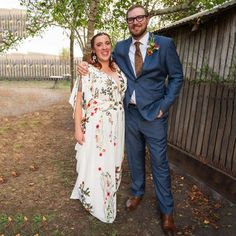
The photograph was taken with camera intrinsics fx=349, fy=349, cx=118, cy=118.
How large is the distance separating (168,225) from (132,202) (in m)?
0.73

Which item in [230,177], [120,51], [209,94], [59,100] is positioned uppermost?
[120,51]

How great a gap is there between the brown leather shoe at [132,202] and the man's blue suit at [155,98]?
57cm

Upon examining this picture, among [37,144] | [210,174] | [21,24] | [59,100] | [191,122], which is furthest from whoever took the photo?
[21,24]

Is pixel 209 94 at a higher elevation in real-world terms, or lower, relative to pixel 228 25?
lower

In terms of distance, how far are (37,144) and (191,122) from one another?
398 centimetres

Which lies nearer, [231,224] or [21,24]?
[231,224]

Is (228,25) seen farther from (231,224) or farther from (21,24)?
(21,24)

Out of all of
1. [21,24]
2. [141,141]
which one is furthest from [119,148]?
[21,24]

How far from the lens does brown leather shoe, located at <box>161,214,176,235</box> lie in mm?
4461

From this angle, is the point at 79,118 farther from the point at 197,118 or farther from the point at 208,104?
the point at 197,118

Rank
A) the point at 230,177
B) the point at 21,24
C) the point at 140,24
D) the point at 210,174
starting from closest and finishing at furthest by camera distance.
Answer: the point at 140,24 → the point at 230,177 → the point at 210,174 → the point at 21,24

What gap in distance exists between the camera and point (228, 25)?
5.81m

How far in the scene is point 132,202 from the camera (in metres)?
5.04

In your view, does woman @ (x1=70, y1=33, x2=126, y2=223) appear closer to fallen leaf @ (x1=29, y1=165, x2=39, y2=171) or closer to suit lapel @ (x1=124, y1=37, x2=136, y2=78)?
suit lapel @ (x1=124, y1=37, x2=136, y2=78)
